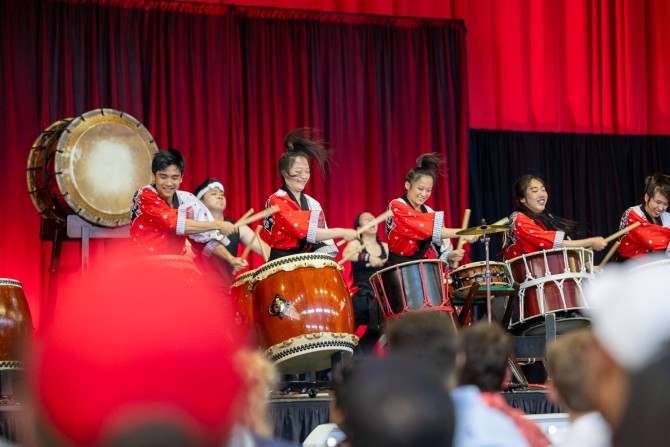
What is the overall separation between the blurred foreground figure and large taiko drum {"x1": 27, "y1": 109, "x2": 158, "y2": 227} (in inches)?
206

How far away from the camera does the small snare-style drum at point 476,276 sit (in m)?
5.40

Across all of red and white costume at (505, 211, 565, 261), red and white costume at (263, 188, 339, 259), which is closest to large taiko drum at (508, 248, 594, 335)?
red and white costume at (505, 211, 565, 261)

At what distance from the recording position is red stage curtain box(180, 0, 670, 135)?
825cm

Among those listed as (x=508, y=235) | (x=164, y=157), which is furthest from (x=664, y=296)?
(x=508, y=235)

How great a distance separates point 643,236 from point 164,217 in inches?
134

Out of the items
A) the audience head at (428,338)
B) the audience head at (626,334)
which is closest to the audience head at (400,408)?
the audience head at (626,334)

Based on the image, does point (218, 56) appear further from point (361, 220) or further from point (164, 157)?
point (164, 157)

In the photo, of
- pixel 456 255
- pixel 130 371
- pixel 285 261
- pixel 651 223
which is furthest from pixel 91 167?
pixel 130 371

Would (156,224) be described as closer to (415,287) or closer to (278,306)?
(278,306)

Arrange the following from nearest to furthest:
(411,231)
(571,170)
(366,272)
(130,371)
Answer: 1. (130,371)
2. (411,231)
3. (366,272)
4. (571,170)

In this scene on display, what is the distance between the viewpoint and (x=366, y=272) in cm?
688

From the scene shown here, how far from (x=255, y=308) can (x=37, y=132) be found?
112 inches

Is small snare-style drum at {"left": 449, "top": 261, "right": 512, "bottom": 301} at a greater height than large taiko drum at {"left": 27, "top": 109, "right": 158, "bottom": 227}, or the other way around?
large taiko drum at {"left": 27, "top": 109, "right": 158, "bottom": 227}

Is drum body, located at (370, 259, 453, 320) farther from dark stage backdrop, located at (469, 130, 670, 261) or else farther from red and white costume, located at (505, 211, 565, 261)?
dark stage backdrop, located at (469, 130, 670, 261)
